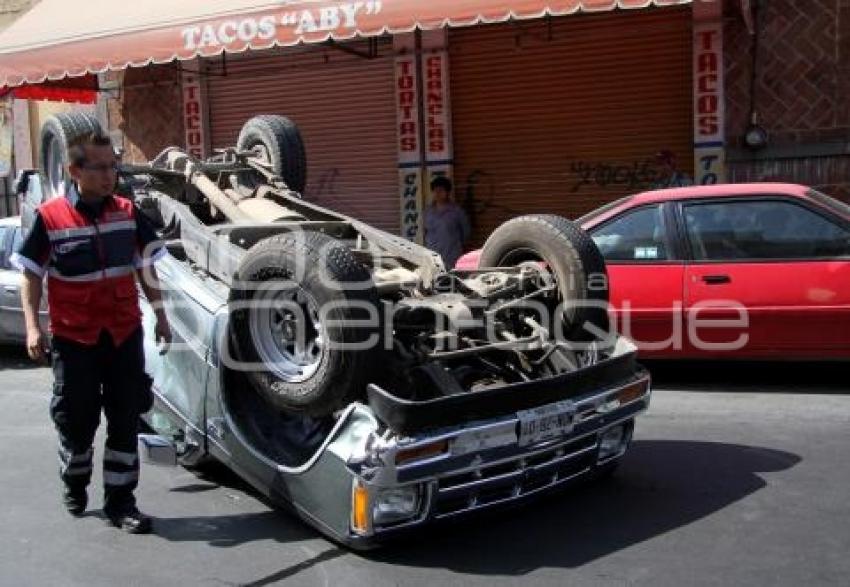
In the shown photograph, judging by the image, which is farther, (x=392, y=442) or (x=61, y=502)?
(x=61, y=502)

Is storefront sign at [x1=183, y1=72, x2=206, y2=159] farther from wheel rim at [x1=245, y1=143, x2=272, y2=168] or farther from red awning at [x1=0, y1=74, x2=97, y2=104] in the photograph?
wheel rim at [x1=245, y1=143, x2=272, y2=168]

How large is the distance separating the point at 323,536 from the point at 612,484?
1.54m

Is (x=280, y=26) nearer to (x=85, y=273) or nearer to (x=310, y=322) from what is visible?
(x=85, y=273)

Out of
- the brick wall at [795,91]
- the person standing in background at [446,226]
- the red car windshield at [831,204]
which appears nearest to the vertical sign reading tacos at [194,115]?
the person standing in background at [446,226]

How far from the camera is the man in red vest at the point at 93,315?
176 inches

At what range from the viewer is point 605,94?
37.7 feet

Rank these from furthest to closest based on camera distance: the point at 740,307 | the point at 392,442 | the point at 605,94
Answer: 1. the point at 605,94
2. the point at 740,307
3. the point at 392,442

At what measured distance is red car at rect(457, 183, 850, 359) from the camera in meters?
6.97

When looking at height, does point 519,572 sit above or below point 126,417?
below

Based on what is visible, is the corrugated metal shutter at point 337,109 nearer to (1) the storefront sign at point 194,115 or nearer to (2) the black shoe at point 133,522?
(1) the storefront sign at point 194,115

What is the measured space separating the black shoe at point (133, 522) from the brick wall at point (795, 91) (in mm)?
8053

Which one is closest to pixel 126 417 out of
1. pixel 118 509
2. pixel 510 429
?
pixel 118 509

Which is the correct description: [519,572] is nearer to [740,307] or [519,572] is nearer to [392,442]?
[392,442]

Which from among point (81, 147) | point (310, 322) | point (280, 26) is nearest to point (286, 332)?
point (310, 322)
